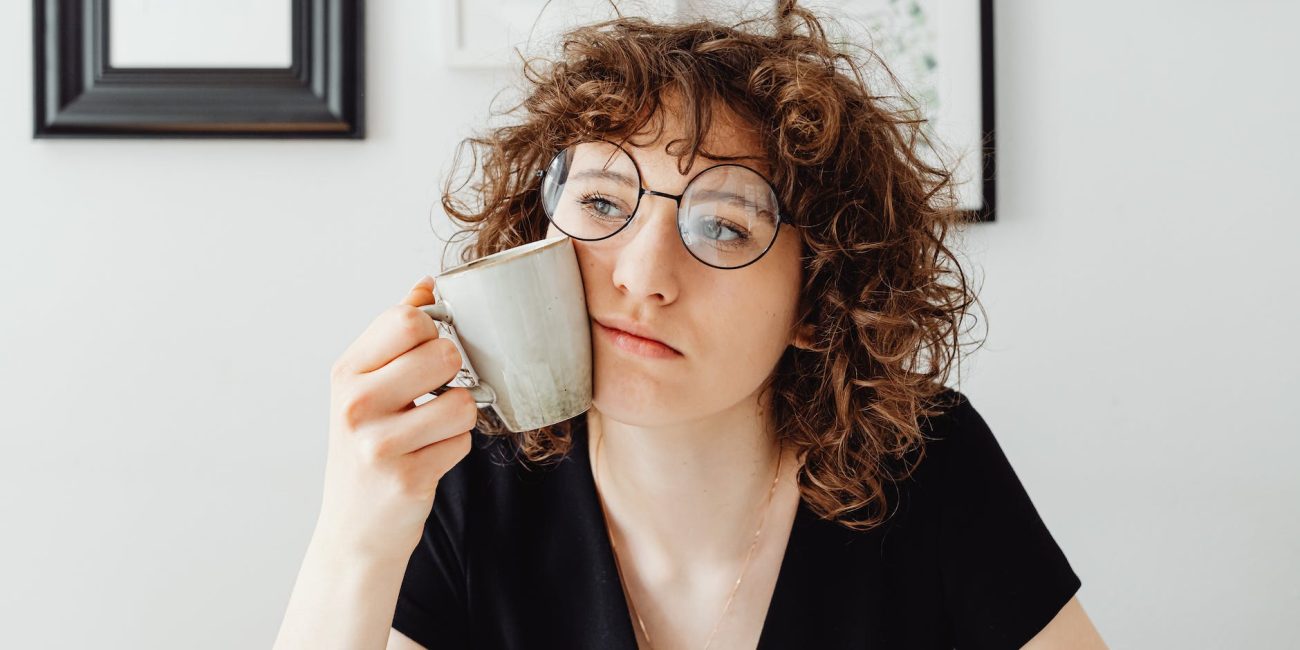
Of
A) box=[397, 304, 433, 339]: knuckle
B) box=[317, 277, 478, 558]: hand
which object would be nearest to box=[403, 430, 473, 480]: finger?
box=[317, 277, 478, 558]: hand

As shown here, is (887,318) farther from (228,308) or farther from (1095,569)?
(228,308)

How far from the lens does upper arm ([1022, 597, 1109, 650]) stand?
1.04 m

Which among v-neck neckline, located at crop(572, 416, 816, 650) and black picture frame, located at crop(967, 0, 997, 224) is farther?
black picture frame, located at crop(967, 0, 997, 224)

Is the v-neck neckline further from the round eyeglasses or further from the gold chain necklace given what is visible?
the round eyeglasses

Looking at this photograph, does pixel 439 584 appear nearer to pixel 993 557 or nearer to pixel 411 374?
pixel 411 374

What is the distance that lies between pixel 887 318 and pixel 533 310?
46 cm

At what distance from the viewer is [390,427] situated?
0.78 metres

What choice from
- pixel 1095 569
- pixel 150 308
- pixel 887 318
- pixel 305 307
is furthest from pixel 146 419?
pixel 1095 569

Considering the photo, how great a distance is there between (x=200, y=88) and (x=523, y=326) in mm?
936

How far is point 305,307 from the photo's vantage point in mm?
1434

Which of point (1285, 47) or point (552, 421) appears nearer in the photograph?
point (552, 421)

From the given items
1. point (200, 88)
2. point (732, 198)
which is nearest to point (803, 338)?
point (732, 198)

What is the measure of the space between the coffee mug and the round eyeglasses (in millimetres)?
77

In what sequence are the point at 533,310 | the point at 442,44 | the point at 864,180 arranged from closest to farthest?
the point at 533,310
the point at 864,180
the point at 442,44
